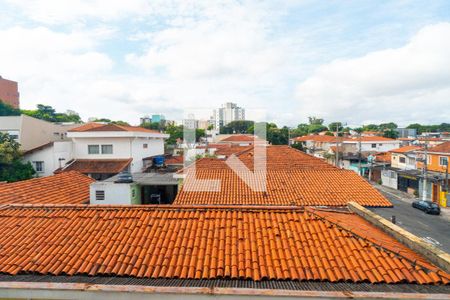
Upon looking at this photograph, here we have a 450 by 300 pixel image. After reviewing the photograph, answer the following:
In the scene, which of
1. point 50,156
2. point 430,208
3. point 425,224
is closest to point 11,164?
point 50,156

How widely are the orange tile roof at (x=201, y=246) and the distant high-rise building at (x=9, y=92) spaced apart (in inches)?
3299

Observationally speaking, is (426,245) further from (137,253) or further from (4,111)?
(4,111)

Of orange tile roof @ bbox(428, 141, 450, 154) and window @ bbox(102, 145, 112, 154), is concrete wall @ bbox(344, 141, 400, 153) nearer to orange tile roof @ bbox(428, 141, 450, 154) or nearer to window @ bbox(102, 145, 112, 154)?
orange tile roof @ bbox(428, 141, 450, 154)

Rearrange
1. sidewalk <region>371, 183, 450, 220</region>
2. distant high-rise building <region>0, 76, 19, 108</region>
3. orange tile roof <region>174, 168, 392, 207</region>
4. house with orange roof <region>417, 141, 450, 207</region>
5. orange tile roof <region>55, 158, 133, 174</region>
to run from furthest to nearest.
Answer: distant high-rise building <region>0, 76, 19, 108</region> < house with orange roof <region>417, 141, 450, 207</region> < orange tile roof <region>55, 158, 133, 174</region> < sidewalk <region>371, 183, 450, 220</region> < orange tile roof <region>174, 168, 392, 207</region>

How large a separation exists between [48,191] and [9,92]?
8236cm

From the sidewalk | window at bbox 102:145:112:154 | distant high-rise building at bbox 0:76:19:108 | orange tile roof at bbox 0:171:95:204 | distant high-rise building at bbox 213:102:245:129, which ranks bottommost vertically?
the sidewalk

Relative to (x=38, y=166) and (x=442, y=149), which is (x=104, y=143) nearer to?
(x=38, y=166)

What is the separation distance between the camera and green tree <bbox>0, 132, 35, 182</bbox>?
20.4 metres

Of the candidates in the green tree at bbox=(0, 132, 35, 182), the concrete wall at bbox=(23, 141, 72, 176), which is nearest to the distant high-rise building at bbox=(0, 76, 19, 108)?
the concrete wall at bbox=(23, 141, 72, 176)

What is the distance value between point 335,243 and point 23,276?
4746 millimetres

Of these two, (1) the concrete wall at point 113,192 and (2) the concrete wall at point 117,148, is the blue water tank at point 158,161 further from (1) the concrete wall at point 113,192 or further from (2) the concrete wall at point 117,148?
(1) the concrete wall at point 113,192

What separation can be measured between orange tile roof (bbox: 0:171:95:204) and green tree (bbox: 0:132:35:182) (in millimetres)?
11721

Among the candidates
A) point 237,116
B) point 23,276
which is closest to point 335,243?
point 23,276

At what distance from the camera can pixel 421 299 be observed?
3.18 meters
